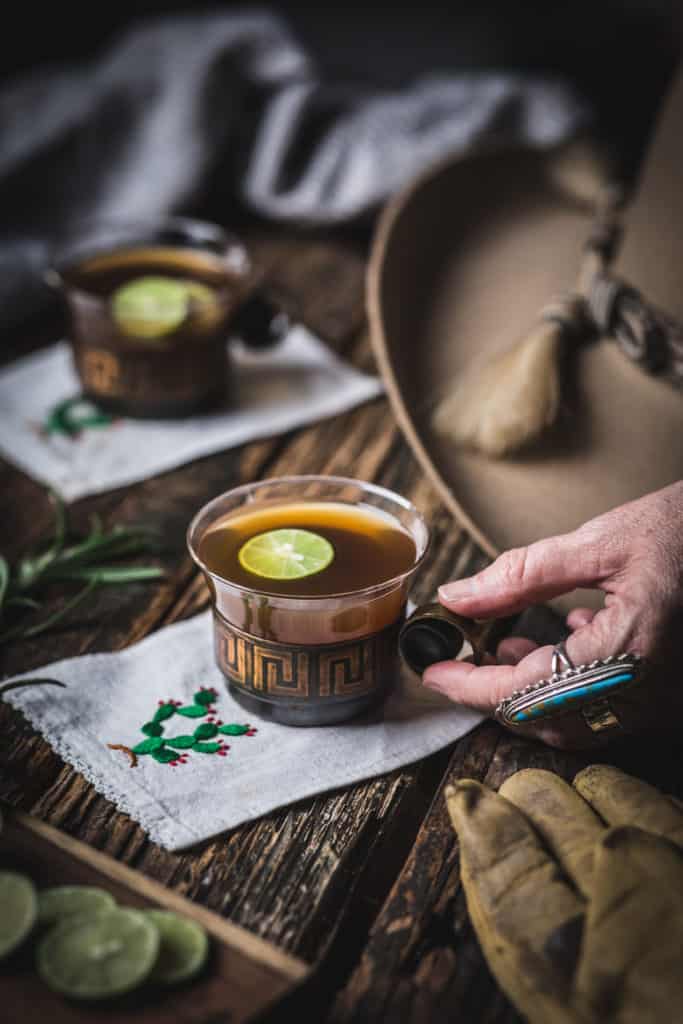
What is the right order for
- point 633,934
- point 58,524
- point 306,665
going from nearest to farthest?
point 633,934 < point 306,665 < point 58,524

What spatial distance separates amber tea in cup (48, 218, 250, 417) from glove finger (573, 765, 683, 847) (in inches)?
32.7

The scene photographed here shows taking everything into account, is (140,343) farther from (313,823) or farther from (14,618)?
(313,823)

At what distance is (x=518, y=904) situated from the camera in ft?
2.29

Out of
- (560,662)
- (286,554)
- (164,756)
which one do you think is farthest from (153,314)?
(560,662)

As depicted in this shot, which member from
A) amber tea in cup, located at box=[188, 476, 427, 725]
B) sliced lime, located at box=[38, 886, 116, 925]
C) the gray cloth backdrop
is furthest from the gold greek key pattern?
the gray cloth backdrop

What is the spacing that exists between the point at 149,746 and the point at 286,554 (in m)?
0.21

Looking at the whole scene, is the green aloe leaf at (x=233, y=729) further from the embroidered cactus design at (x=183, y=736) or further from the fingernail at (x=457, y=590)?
the fingernail at (x=457, y=590)

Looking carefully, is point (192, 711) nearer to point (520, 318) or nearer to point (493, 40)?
point (520, 318)

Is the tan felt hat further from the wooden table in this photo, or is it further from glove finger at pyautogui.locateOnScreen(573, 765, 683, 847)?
glove finger at pyautogui.locateOnScreen(573, 765, 683, 847)

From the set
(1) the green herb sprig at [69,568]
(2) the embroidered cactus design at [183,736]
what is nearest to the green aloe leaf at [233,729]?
(2) the embroidered cactus design at [183,736]

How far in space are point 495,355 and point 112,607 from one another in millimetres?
554

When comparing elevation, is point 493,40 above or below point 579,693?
below

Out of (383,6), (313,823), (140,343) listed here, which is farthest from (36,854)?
(383,6)

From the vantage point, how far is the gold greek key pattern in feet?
2.86
